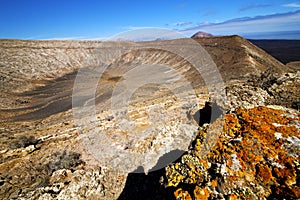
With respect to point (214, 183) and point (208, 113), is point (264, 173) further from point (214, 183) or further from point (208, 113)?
point (208, 113)

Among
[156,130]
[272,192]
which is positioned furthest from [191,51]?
[272,192]

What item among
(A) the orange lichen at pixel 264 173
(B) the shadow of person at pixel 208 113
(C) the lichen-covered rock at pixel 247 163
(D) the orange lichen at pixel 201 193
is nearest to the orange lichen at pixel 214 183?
(C) the lichen-covered rock at pixel 247 163

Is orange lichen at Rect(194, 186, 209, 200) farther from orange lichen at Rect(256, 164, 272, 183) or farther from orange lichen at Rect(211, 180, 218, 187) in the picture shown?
orange lichen at Rect(256, 164, 272, 183)

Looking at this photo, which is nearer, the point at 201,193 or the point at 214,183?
the point at 201,193

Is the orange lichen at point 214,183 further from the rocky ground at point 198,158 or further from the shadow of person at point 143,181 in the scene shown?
the shadow of person at point 143,181

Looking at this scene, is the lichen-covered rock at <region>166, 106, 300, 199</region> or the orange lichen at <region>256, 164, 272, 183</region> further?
the orange lichen at <region>256, 164, 272, 183</region>

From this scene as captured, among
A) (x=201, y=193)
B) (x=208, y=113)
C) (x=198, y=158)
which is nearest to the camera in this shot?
(x=201, y=193)

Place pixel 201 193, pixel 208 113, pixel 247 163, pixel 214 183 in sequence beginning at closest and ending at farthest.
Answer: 1. pixel 201 193
2. pixel 214 183
3. pixel 247 163
4. pixel 208 113

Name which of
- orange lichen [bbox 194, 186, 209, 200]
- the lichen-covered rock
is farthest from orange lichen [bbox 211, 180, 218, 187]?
orange lichen [bbox 194, 186, 209, 200]

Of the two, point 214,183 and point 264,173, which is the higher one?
point 264,173

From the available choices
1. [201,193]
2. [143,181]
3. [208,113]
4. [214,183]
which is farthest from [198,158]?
[143,181]
